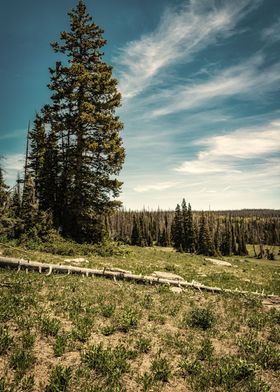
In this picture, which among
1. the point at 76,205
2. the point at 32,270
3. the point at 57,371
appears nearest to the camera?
the point at 57,371

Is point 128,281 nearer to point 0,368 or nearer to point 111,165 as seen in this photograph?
point 0,368

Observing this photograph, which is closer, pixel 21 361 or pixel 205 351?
pixel 21 361

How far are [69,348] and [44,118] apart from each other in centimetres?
2251

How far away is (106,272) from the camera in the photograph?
15.4 m

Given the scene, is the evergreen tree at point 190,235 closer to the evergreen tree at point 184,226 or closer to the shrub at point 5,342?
the evergreen tree at point 184,226

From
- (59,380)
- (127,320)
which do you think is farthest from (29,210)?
(59,380)

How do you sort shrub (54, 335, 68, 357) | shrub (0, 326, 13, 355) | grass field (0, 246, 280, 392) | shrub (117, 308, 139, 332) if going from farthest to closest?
shrub (117, 308, 139, 332) < shrub (54, 335, 68, 357) < shrub (0, 326, 13, 355) < grass field (0, 246, 280, 392)

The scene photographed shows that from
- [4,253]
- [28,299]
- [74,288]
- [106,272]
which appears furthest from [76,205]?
[28,299]

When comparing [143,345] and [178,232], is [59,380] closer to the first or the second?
[143,345]

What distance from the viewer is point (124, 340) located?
850 centimetres

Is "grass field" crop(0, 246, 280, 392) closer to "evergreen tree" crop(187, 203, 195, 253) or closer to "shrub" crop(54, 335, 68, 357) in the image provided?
"shrub" crop(54, 335, 68, 357)

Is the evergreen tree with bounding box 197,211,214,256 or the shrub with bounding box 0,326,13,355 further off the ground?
the shrub with bounding box 0,326,13,355

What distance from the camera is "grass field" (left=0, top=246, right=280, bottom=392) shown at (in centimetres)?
663

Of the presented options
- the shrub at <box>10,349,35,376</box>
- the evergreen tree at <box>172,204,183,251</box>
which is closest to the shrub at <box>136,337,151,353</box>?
the shrub at <box>10,349,35,376</box>
